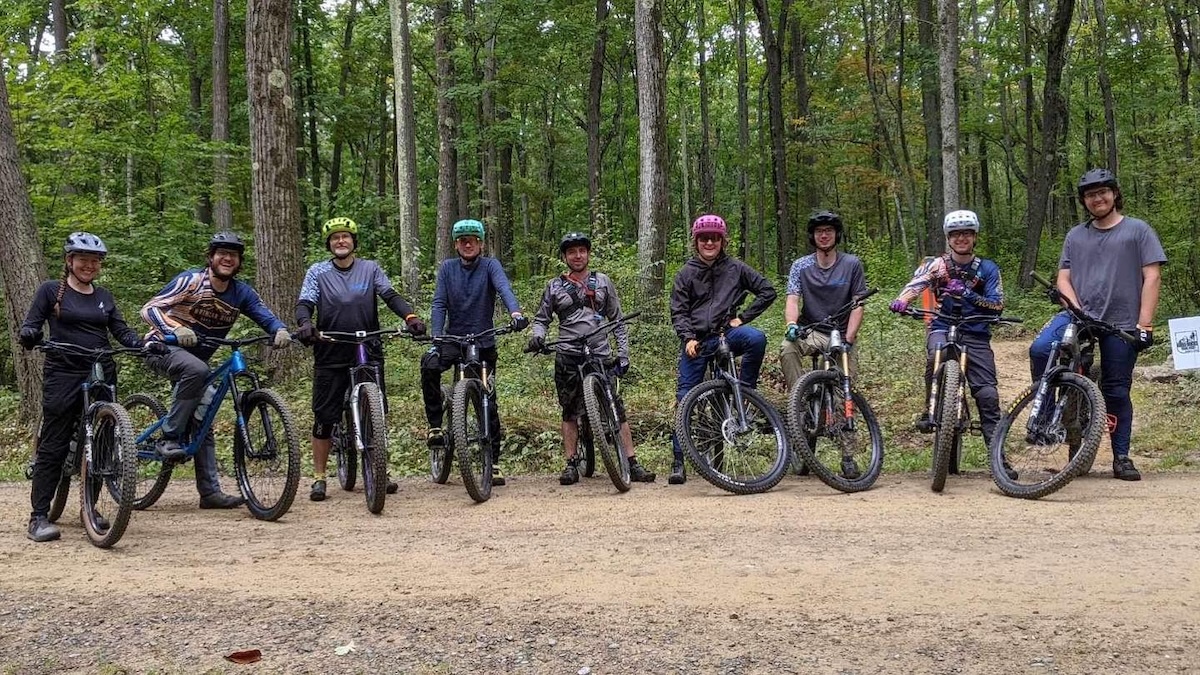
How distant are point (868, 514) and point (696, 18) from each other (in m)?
28.2

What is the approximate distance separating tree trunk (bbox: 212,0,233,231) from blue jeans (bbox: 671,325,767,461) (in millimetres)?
14781

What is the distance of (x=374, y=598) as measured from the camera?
4.15m

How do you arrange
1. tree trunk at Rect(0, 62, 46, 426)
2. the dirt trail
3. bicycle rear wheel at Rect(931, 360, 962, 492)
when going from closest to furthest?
the dirt trail → bicycle rear wheel at Rect(931, 360, 962, 492) → tree trunk at Rect(0, 62, 46, 426)

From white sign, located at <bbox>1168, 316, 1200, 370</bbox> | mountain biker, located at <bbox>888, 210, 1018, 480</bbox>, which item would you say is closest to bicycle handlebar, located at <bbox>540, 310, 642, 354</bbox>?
mountain biker, located at <bbox>888, 210, 1018, 480</bbox>

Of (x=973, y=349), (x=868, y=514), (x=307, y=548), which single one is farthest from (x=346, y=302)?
(x=973, y=349)

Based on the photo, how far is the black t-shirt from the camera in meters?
5.95

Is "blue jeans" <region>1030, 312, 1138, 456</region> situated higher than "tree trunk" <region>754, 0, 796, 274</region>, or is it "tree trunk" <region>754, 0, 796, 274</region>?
"tree trunk" <region>754, 0, 796, 274</region>

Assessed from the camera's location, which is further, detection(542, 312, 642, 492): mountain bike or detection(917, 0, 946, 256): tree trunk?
detection(917, 0, 946, 256): tree trunk

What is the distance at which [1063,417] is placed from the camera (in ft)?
19.4

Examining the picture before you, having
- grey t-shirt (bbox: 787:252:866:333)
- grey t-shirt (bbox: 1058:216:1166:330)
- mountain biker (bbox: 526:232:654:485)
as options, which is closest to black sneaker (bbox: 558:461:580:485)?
mountain biker (bbox: 526:232:654:485)

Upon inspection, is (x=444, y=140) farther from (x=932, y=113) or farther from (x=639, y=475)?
(x=639, y=475)

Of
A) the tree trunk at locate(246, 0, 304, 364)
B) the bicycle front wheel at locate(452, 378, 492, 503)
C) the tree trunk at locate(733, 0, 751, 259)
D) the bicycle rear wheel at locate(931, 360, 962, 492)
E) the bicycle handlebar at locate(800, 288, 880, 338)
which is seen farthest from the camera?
the tree trunk at locate(733, 0, 751, 259)

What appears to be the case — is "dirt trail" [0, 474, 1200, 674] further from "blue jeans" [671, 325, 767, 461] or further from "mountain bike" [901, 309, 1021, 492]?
"blue jeans" [671, 325, 767, 461]

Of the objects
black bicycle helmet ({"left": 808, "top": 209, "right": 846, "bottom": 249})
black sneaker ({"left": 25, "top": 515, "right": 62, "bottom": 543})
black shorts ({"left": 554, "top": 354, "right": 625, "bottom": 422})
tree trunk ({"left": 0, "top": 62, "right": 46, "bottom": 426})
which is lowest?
black sneaker ({"left": 25, "top": 515, "right": 62, "bottom": 543})
